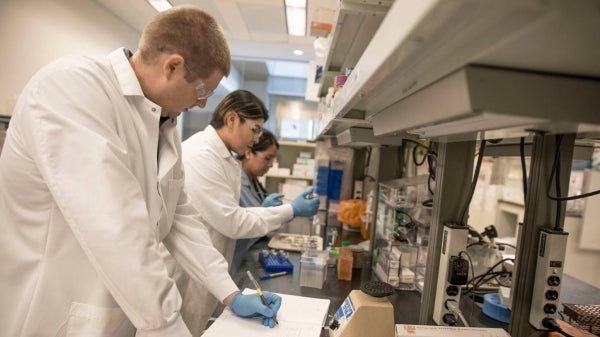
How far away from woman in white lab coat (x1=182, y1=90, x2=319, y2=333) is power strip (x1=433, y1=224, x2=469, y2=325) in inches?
37.2

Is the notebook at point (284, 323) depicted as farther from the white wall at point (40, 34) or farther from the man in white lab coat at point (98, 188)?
the white wall at point (40, 34)

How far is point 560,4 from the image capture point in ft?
1.12

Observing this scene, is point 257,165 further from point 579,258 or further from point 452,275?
point 579,258

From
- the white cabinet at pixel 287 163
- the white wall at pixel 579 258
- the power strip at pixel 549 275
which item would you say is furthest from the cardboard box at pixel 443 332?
the white wall at pixel 579 258

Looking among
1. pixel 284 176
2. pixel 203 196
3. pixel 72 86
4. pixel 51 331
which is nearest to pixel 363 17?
pixel 72 86

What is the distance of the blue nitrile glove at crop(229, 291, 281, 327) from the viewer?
1.01m

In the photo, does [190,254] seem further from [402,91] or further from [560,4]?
[560,4]

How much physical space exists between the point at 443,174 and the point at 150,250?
0.88 metres

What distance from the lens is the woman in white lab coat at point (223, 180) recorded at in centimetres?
155

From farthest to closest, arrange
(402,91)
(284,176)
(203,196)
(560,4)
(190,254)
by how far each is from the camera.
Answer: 1. (284,176)
2. (203,196)
3. (190,254)
4. (402,91)
5. (560,4)

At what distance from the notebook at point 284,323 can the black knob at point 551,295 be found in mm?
640

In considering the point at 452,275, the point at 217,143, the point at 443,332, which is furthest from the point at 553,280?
the point at 217,143

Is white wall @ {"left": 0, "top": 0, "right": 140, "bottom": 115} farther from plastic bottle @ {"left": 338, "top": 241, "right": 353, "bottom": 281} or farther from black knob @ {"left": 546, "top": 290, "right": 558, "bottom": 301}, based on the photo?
black knob @ {"left": 546, "top": 290, "right": 558, "bottom": 301}

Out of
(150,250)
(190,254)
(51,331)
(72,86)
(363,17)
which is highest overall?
→ (363,17)
